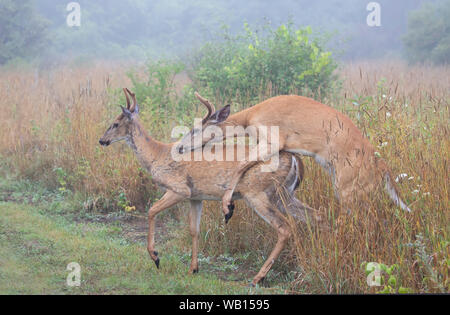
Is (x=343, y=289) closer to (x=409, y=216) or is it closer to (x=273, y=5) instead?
(x=409, y=216)

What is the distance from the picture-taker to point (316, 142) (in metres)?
5.48

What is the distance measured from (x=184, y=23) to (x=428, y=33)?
51.3ft

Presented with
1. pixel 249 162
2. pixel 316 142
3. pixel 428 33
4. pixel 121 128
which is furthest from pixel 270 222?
pixel 428 33

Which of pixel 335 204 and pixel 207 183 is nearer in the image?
pixel 335 204

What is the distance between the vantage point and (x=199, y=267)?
6.02 meters

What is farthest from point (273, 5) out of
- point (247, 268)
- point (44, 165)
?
point (247, 268)

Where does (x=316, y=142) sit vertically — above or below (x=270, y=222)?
above

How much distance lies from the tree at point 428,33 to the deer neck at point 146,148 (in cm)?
1851

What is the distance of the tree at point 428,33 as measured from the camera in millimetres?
22734

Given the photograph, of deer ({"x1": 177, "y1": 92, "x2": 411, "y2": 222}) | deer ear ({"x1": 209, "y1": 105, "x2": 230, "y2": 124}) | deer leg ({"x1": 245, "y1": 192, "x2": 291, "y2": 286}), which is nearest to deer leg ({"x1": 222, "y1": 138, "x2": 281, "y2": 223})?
deer ({"x1": 177, "y1": 92, "x2": 411, "y2": 222})
